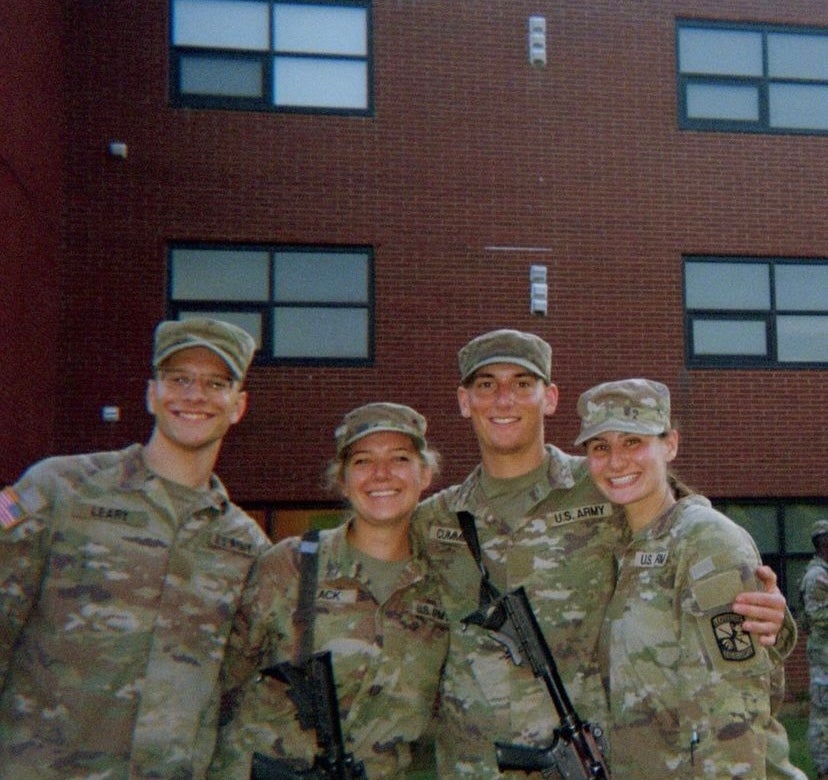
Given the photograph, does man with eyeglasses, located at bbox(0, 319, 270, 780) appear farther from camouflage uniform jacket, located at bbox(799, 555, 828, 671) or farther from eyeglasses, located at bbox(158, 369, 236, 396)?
camouflage uniform jacket, located at bbox(799, 555, 828, 671)

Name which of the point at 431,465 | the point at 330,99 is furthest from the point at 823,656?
the point at 330,99

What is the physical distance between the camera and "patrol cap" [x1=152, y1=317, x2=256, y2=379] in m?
3.62

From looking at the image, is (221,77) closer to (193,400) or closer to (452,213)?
(452,213)

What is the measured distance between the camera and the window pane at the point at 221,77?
11.1m

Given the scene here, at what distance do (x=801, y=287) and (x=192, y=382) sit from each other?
9.80 meters

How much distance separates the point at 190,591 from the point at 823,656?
6.13m

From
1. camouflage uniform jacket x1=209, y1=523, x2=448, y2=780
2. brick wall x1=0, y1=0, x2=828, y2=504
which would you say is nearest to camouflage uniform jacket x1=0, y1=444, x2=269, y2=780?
camouflage uniform jacket x1=209, y1=523, x2=448, y2=780

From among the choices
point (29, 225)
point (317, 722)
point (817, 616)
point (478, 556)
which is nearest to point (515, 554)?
point (478, 556)

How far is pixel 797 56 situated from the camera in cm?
1220

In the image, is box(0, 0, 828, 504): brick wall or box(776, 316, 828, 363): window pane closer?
box(0, 0, 828, 504): brick wall

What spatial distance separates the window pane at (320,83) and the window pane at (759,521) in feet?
19.6

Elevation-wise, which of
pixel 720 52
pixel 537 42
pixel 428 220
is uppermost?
pixel 720 52

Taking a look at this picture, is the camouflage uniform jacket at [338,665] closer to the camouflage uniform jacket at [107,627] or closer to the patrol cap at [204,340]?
the camouflage uniform jacket at [107,627]

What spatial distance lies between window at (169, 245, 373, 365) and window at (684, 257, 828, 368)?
3.64 meters
